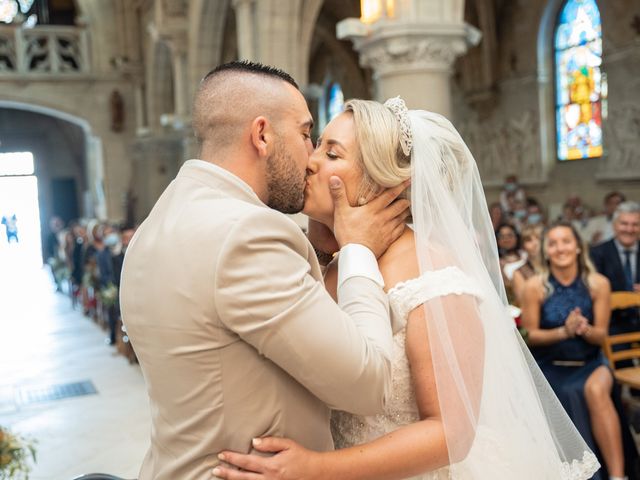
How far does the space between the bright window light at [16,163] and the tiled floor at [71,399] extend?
13345 mm

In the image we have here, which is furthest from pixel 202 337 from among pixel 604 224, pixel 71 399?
pixel 604 224

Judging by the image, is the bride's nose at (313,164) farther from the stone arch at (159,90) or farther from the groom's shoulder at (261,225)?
the stone arch at (159,90)

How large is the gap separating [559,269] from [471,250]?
9.56 ft

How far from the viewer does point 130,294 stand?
1.68 metres

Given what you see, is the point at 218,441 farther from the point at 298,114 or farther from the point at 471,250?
the point at 471,250

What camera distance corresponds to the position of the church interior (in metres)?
6.45

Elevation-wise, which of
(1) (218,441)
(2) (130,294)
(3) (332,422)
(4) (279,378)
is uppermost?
(2) (130,294)

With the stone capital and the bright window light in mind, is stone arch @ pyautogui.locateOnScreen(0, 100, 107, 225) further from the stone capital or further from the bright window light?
the stone capital

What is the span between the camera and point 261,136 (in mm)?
1692

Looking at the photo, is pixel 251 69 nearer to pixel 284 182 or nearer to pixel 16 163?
pixel 284 182

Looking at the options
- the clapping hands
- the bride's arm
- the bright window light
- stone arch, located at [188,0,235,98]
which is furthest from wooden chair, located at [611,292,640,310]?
the bright window light

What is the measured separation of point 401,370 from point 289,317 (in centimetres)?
64

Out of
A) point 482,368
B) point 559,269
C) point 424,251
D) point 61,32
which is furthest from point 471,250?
point 61,32

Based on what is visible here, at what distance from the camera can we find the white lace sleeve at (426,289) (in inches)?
76.9
